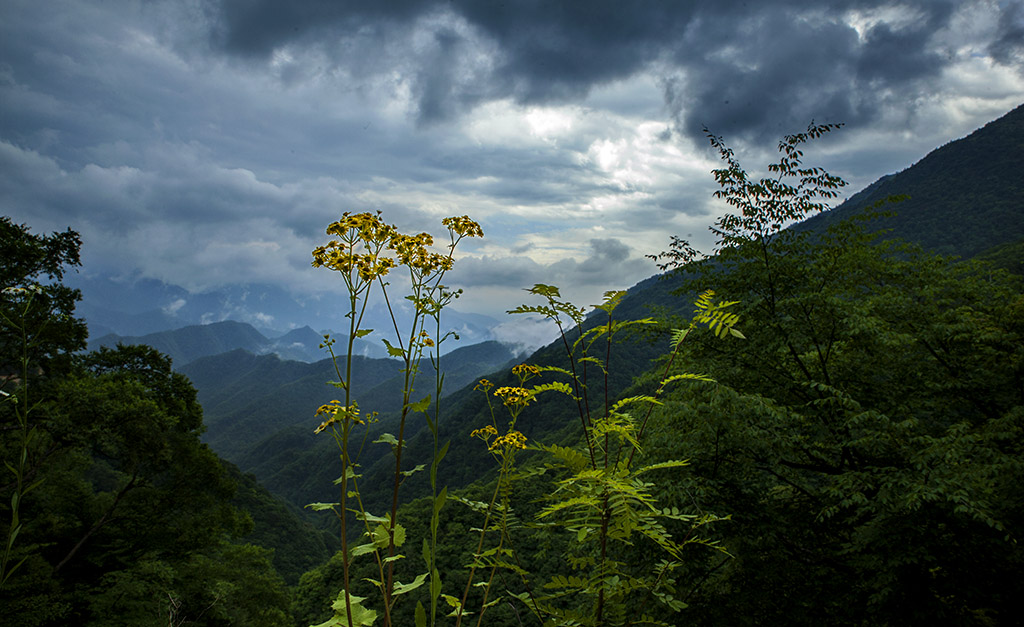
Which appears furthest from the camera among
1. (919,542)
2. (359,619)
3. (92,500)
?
(92,500)

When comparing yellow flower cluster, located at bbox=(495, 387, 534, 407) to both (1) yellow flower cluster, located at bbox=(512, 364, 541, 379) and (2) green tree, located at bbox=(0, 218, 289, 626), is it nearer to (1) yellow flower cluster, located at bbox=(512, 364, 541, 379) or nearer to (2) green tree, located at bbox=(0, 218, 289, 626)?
(1) yellow flower cluster, located at bbox=(512, 364, 541, 379)

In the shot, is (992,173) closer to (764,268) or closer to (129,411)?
(764,268)

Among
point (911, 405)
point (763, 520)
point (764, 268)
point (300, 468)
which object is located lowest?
point (300, 468)

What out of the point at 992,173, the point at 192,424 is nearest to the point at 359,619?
the point at 192,424

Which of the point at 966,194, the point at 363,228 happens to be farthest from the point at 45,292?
the point at 966,194

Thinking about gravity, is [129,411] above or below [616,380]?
above

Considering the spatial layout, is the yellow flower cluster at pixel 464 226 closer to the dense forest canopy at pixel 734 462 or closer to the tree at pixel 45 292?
the dense forest canopy at pixel 734 462

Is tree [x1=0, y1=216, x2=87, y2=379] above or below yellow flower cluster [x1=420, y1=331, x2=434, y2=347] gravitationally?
above

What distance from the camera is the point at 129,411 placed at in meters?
12.5

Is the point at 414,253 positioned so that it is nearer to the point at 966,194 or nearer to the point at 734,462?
the point at 734,462

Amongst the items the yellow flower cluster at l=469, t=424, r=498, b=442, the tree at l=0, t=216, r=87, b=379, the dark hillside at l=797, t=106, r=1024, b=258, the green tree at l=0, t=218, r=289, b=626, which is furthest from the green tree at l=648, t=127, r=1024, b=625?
the dark hillside at l=797, t=106, r=1024, b=258

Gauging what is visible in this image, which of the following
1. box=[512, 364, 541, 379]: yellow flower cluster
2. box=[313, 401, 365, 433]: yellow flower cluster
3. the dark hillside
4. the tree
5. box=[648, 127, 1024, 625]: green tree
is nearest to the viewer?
box=[313, 401, 365, 433]: yellow flower cluster

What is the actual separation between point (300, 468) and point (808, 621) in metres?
166

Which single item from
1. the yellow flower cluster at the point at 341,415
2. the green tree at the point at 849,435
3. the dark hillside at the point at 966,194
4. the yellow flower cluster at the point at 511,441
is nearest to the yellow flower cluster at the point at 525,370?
the yellow flower cluster at the point at 511,441
